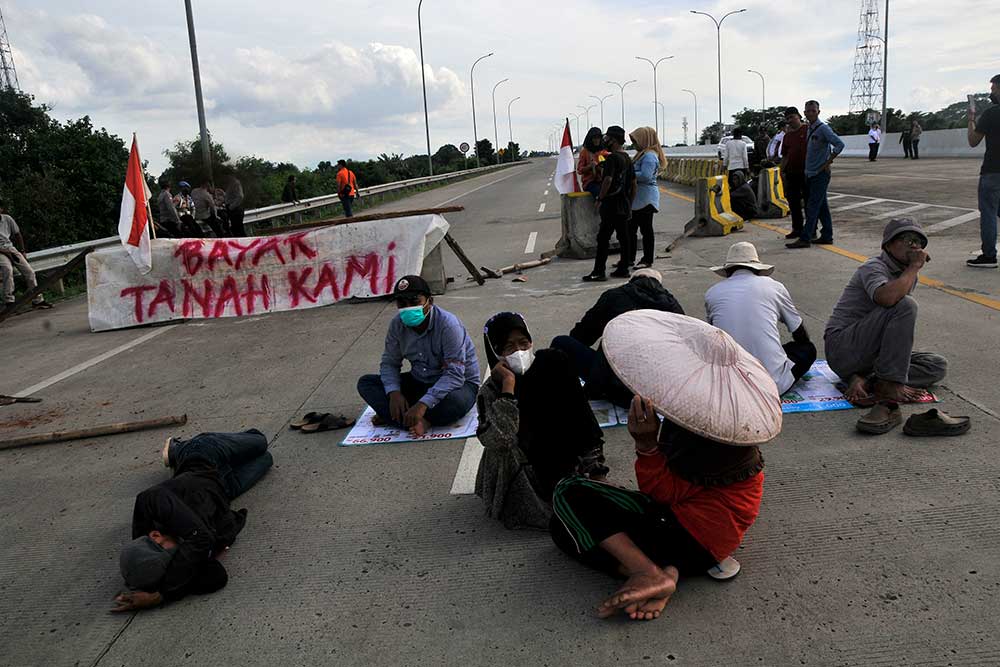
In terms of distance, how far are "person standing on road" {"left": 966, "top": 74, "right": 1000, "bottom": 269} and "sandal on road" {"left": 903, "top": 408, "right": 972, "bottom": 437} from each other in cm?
554

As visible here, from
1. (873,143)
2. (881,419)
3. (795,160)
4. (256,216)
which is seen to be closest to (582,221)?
(795,160)

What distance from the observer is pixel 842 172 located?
90.8 ft

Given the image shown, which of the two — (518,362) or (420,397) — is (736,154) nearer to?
(420,397)

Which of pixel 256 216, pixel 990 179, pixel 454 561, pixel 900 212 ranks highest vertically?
pixel 990 179

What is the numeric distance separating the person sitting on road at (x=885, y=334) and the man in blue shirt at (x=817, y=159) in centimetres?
642

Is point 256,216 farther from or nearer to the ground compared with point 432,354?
farther from the ground

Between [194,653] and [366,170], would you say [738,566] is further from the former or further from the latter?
[366,170]

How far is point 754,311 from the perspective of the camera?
4914mm

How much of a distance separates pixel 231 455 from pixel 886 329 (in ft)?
13.3

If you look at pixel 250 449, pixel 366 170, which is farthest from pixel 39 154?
pixel 366 170

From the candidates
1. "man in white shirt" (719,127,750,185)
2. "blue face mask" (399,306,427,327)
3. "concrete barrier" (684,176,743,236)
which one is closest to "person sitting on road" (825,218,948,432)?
"blue face mask" (399,306,427,327)

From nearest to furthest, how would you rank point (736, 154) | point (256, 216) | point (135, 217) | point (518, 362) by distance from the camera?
1. point (518, 362)
2. point (135, 217)
3. point (736, 154)
4. point (256, 216)

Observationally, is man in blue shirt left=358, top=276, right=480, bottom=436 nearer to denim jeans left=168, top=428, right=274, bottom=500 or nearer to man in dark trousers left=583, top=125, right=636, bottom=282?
denim jeans left=168, top=428, right=274, bottom=500

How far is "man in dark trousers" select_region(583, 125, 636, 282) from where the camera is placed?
33.5ft
